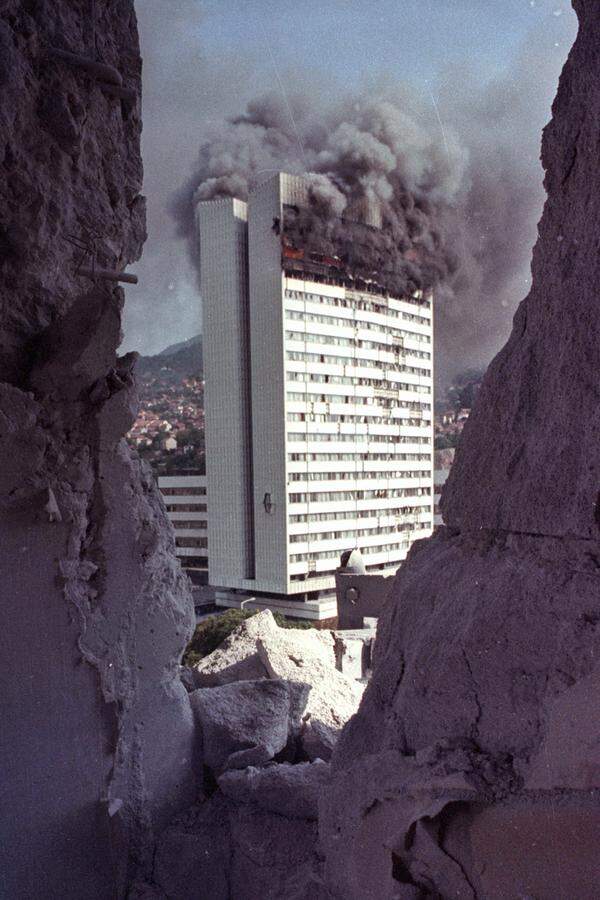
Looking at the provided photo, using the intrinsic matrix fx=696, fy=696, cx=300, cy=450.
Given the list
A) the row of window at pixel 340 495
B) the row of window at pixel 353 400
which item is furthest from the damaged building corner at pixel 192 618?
the row of window at pixel 353 400

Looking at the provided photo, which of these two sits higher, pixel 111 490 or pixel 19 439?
pixel 19 439

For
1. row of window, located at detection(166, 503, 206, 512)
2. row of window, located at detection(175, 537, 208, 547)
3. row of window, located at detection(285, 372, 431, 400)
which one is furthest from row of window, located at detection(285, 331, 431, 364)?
row of window, located at detection(175, 537, 208, 547)

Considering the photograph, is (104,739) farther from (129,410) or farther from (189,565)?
(189,565)

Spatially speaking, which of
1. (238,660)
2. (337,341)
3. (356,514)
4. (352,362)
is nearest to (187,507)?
(356,514)

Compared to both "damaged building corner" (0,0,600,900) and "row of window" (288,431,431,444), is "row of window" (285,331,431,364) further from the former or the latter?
"damaged building corner" (0,0,600,900)

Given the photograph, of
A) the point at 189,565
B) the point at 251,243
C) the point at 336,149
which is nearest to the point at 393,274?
the point at 336,149

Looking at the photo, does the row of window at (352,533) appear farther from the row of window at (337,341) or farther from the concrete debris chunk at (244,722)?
the concrete debris chunk at (244,722)

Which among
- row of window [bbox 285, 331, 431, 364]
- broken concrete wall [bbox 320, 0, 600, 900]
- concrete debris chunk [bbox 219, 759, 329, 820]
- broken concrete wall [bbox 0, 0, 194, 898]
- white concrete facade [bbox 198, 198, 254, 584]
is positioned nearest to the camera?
broken concrete wall [bbox 320, 0, 600, 900]
